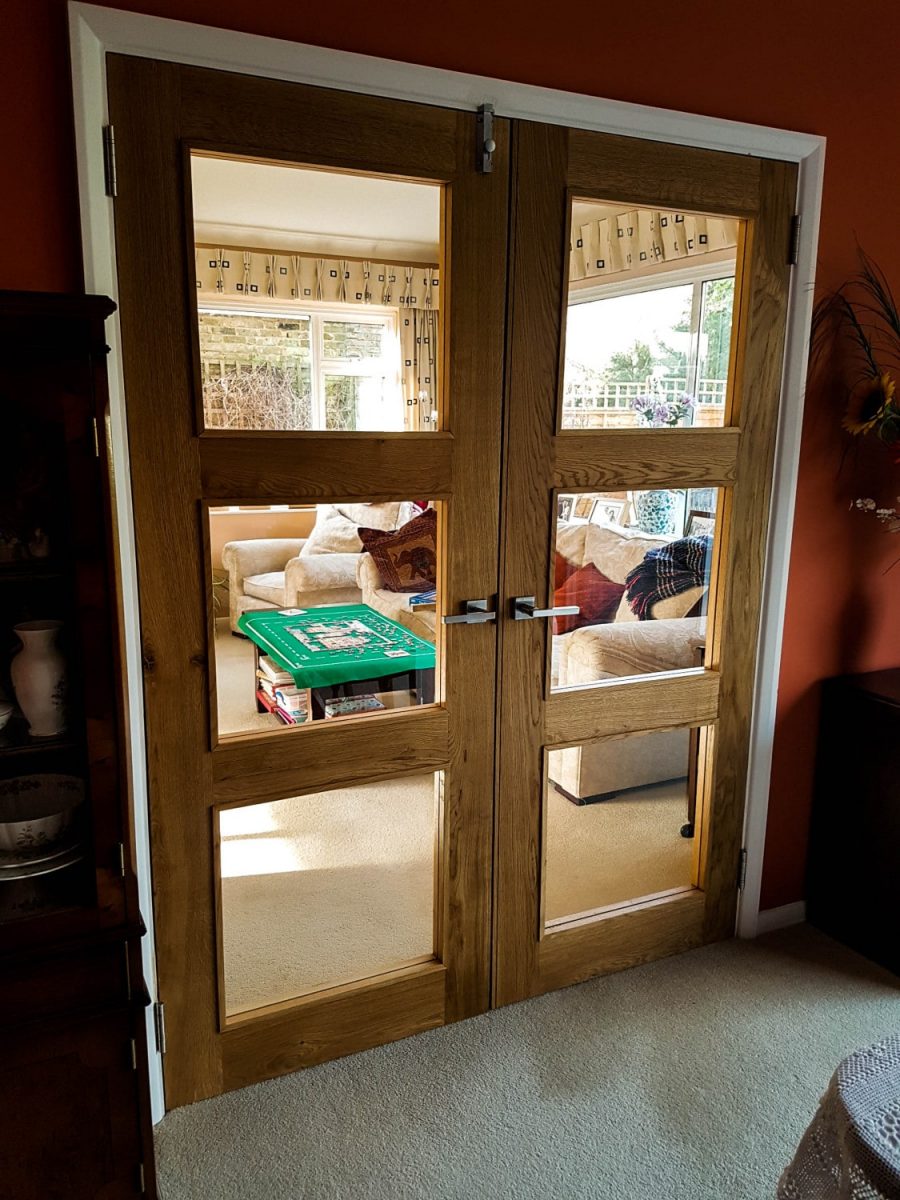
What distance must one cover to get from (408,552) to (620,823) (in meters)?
1.06

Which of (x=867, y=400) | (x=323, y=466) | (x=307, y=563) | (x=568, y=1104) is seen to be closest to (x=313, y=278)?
(x=323, y=466)

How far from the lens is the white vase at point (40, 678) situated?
1.55 m

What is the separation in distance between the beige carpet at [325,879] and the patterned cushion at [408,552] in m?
0.35

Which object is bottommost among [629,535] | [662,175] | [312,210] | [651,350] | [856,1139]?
[856,1139]

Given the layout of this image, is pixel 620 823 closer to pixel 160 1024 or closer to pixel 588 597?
pixel 588 597

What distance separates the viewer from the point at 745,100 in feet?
7.36

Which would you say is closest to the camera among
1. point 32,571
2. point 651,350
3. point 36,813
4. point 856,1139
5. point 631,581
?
point 856,1139

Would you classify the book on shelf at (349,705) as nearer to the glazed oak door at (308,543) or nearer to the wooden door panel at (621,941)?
the glazed oak door at (308,543)

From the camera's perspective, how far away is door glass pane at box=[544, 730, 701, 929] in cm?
251

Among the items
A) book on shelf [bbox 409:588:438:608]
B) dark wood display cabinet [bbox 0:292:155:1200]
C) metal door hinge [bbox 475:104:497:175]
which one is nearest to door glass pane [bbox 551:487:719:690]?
book on shelf [bbox 409:588:438:608]

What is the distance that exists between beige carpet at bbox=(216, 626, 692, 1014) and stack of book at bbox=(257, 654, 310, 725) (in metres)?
0.03

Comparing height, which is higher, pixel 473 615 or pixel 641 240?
pixel 641 240

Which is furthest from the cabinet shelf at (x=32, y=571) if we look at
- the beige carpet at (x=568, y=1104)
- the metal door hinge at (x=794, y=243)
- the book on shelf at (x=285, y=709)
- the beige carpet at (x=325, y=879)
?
the metal door hinge at (x=794, y=243)

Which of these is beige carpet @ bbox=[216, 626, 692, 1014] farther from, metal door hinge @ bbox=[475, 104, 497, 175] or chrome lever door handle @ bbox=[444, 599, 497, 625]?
metal door hinge @ bbox=[475, 104, 497, 175]
